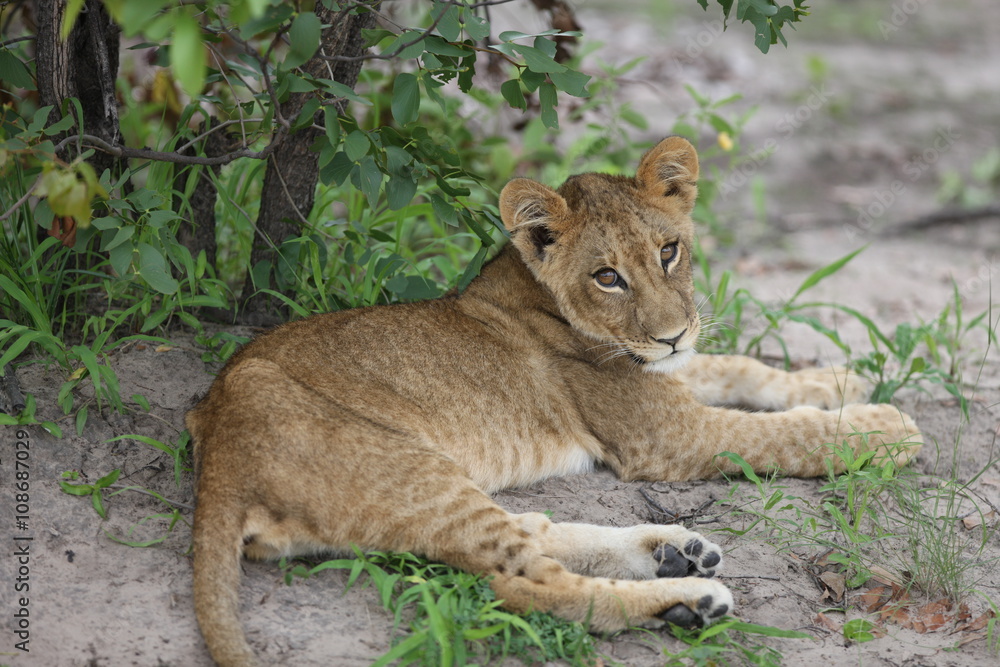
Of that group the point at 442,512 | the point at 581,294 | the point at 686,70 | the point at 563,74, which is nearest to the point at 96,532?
the point at 442,512

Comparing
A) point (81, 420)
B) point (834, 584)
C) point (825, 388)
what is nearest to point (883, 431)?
point (825, 388)

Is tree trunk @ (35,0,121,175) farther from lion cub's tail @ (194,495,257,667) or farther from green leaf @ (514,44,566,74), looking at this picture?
green leaf @ (514,44,566,74)

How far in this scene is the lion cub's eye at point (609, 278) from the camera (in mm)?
3930

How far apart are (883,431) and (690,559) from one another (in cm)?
139

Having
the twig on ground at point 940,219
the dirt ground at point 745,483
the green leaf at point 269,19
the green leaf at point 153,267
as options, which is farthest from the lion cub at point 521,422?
the twig on ground at point 940,219

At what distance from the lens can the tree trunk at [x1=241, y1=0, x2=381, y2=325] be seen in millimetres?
4156

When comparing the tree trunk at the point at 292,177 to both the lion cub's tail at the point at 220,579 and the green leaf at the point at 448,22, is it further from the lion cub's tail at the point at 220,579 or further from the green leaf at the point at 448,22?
the lion cub's tail at the point at 220,579

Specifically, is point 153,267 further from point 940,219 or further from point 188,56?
point 940,219

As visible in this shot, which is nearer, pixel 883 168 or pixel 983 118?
pixel 883 168

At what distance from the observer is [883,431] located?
4148 millimetres

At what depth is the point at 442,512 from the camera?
10.7ft

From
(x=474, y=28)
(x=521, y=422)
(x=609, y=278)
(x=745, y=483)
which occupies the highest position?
(x=474, y=28)

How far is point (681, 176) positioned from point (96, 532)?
286 centimetres

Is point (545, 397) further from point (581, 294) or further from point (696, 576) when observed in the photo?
point (696, 576)
